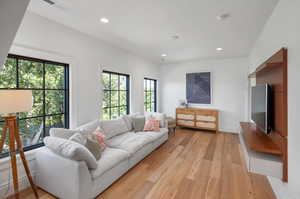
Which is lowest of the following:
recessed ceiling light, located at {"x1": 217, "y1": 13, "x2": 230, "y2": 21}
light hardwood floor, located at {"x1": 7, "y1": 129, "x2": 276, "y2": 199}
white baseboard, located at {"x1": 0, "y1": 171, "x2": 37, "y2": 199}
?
light hardwood floor, located at {"x1": 7, "y1": 129, "x2": 276, "y2": 199}

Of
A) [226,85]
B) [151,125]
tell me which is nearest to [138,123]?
[151,125]

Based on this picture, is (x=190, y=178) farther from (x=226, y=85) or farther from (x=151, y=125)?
(x=226, y=85)

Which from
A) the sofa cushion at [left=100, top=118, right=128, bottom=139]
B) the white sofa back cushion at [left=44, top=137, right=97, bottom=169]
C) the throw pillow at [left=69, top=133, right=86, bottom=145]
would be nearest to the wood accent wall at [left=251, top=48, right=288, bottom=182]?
the white sofa back cushion at [left=44, top=137, right=97, bottom=169]

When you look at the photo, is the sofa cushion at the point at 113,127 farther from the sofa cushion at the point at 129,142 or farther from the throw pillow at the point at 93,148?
the throw pillow at the point at 93,148

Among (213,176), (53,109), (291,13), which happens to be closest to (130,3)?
(291,13)

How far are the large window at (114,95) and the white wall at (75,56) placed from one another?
8.8 inches

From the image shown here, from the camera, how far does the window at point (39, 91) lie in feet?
6.91

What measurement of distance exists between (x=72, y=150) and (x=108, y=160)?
1.99 ft

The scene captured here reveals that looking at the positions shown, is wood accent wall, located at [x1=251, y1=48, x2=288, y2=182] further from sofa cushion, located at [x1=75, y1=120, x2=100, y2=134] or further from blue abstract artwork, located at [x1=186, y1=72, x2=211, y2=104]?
blue abstract artwork, located at [x1=186, y1=72, x2=211, y2=104]

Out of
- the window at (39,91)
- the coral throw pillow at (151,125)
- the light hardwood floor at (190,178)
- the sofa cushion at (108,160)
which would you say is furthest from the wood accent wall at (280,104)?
the window at (39,91)

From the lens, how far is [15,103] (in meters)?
1.62

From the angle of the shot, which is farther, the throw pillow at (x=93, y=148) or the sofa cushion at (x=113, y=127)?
the sofa cushion at (x=113, y=127)

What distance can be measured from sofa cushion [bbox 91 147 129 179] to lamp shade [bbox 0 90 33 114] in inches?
44.7

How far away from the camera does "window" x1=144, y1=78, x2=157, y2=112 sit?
5355mm
